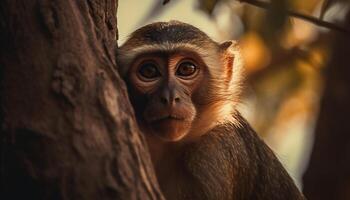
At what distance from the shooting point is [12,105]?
413 cm

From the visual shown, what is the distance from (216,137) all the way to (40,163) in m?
2.85

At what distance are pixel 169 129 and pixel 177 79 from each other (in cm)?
49

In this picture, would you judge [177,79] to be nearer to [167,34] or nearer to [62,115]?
[167,34]

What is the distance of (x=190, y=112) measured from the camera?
606 cm

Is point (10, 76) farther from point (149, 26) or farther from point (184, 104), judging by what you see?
point (149, 26)

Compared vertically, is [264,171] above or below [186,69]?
below

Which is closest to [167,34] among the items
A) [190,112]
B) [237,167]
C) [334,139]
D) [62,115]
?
[190,112]

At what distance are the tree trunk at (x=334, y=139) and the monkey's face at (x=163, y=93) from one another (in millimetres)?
3290

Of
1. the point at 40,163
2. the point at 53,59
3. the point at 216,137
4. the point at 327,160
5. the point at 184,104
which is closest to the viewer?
the point at 40,163

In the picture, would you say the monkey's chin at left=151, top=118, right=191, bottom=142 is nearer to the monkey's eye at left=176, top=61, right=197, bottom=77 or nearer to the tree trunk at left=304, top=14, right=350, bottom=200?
the monkey's eye at left=176, top=61, right=197, bottom=77

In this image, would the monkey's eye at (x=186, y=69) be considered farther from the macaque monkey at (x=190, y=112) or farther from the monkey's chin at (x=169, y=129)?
the monkey's chin at (x=169, y=129)

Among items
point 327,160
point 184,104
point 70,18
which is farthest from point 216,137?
point 327,160

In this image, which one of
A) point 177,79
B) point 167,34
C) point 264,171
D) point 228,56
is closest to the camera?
point 177,79

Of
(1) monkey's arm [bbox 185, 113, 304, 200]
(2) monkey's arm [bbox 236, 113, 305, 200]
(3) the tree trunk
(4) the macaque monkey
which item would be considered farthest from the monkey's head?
(3) the tree trunk
